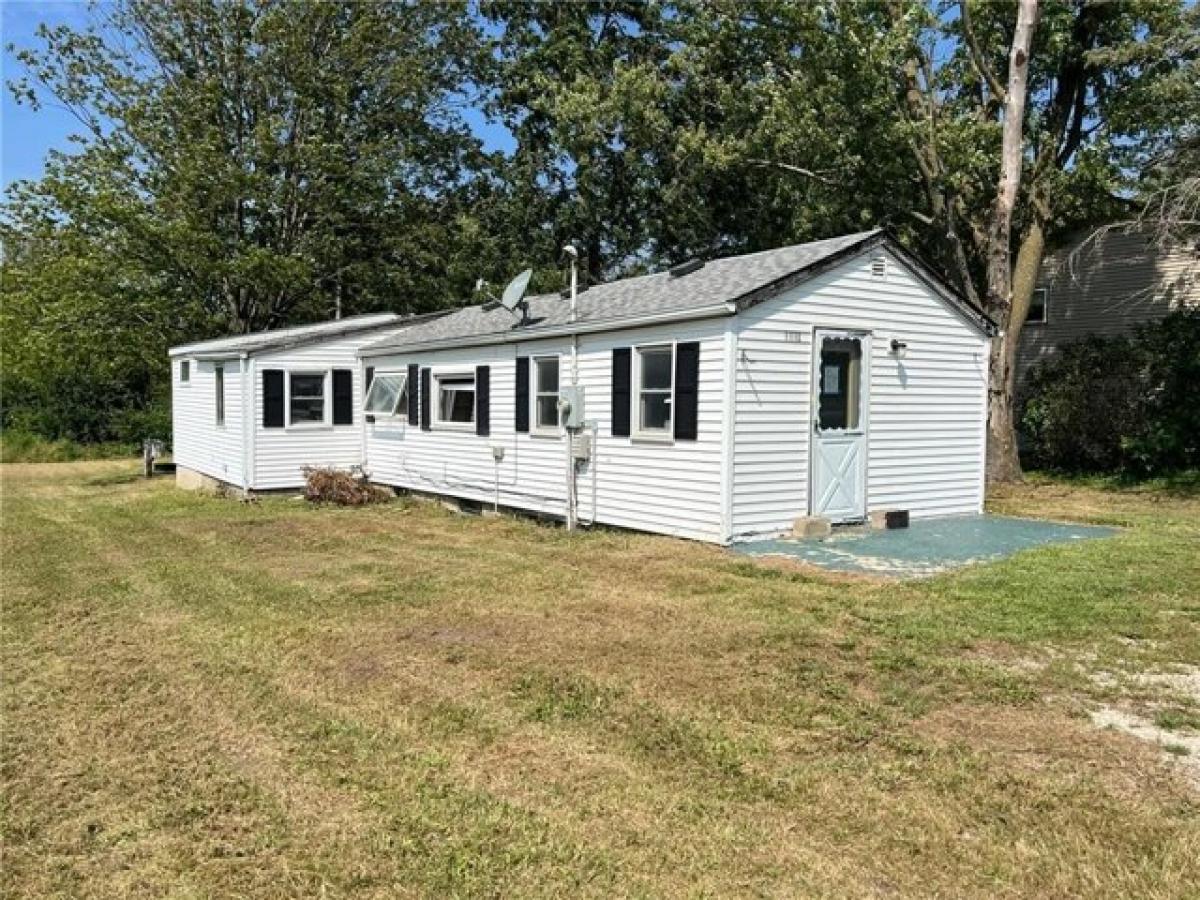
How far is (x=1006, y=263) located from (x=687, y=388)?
8.83 m

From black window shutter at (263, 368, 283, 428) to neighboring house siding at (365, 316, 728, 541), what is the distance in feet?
Result: 5.90

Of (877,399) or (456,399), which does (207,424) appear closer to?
(456,399)

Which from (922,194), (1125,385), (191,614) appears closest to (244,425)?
(191,614)

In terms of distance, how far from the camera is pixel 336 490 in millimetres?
13734

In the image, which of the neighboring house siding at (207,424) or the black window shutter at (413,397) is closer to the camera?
the black window shutter at (413,397)

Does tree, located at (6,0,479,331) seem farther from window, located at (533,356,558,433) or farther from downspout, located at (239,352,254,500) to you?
window, located at (533,356,558,433)

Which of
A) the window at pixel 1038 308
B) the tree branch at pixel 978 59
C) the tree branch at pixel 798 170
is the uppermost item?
the tree branch at pixel 978 59

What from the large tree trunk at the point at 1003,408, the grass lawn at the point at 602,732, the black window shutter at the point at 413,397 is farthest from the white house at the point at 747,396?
the large tree trunk at the point at 1003,408

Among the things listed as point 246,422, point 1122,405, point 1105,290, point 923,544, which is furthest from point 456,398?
point 1105,290

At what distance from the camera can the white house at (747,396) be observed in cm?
891

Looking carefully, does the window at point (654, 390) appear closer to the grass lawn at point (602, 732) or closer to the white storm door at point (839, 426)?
the white storm door at point (839, 426)

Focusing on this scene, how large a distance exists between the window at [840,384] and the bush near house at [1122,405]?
8316 mm

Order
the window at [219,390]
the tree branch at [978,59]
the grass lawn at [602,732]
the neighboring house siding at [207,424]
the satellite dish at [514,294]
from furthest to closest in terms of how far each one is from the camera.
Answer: the window at [219,390] → the tree branch at [978,59] → the neighboring house siding at [207,424] → the satellite dish at [514,294] → the grass lawn at [602,732]

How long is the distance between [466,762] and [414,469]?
35.0 ft
